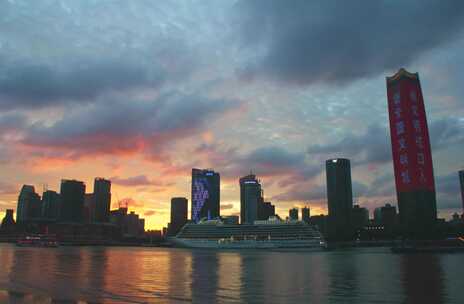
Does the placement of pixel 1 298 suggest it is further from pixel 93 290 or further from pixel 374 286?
pixel 374 286

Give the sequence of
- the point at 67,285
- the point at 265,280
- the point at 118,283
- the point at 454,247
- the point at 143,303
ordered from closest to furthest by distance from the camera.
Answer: the point at 143,303
the point at 67,285
the point at 118,283
the point at 265,280
the point at 454,247

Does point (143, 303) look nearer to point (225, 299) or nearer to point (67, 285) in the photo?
point (225, 299)

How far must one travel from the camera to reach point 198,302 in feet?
122

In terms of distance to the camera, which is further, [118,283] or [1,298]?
[118,283]

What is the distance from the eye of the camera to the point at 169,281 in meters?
55.7

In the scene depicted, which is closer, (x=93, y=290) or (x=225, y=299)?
(x=225, y=299)

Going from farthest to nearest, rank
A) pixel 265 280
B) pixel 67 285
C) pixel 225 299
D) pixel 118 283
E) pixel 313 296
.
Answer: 1. pixel 265 280
2. pixel 118 283
3. pixel 67 285
4. pixel 313 296
5. pixel 225 299

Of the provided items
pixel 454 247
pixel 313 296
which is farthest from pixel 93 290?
pixel 454 247

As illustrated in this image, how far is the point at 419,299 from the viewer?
3991 cm

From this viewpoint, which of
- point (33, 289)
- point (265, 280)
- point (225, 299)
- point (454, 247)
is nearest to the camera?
point (225, 299)

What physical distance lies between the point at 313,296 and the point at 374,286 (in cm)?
1245

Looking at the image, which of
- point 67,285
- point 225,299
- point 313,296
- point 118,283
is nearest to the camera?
point 225,299

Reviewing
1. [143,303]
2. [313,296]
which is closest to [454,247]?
[313,296]

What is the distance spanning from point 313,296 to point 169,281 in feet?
70.9
